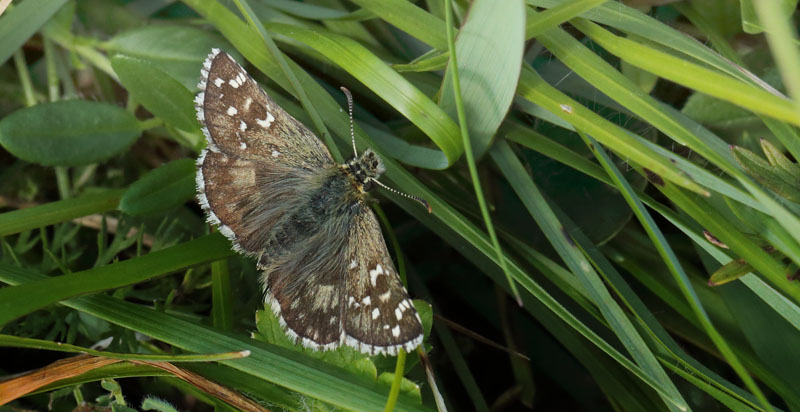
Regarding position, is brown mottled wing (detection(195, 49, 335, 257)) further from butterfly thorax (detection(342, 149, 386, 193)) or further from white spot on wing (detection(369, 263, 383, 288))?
white spot on wing (detection(369, 263, 383, 288))

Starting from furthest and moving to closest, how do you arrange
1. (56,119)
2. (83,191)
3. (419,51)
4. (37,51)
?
(37,51) < (83,191) < (419,51) < (56,119)

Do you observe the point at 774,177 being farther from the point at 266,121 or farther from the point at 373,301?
the point at 266,121

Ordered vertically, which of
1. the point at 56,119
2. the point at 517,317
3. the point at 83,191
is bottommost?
the point at 517,317

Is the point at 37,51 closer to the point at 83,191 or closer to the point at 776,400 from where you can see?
the point at 83,191

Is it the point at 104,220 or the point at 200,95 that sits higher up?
the point at 200,95

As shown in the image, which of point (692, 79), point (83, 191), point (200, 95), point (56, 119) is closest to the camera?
point (692, 79)

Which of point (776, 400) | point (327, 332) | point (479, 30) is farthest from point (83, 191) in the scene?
point (776, 400)

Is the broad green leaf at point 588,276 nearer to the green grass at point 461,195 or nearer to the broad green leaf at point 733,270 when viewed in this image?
the green grass at point 461,195

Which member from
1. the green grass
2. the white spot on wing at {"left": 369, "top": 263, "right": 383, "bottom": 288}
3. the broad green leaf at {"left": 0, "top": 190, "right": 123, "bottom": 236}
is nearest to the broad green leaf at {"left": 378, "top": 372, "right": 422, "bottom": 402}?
the green grass
